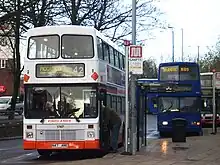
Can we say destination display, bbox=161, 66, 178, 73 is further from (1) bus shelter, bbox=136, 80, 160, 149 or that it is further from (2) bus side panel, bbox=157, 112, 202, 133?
(1) bus shelter, bbox=136, 80, 160, 149

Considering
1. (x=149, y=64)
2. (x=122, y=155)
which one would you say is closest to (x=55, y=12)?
(x=122, y=155)

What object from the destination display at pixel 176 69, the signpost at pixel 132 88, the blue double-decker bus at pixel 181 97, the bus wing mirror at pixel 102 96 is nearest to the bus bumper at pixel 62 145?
the signpost at pixel 132 88

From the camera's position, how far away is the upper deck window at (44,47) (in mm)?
16906

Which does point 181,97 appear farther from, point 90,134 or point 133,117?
point 90,134

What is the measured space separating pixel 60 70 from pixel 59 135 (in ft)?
6.96

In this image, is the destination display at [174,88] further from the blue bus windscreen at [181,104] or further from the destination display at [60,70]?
the destination display at [60,70]

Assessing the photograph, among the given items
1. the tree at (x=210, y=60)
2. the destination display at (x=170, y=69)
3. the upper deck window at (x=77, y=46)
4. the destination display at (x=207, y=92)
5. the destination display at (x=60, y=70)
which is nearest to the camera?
the destination display at (x=60, y=70)

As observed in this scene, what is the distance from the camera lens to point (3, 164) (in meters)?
15.9

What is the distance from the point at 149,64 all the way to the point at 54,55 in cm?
8376

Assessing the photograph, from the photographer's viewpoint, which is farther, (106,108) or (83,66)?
(106,108)

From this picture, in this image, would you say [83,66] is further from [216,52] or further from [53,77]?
[216,52]

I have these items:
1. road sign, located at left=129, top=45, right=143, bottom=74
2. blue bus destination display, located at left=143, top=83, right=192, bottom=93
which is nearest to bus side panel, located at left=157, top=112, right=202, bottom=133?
blue bus destination display, located at left=143, top=83, right=192, bottom=93

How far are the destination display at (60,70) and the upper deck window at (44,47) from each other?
335 millimetres

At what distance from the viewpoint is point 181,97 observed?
95.0ft
